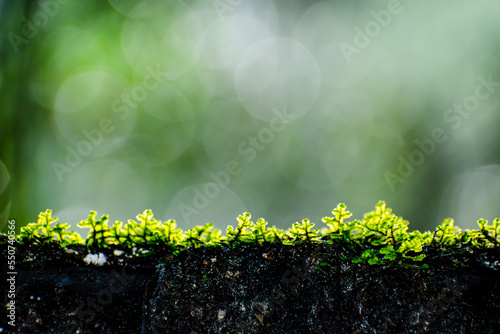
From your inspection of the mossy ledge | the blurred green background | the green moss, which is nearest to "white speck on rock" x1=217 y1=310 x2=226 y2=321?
the mossy ledge

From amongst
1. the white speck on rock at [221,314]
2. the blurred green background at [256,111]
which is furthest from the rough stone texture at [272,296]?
the blurred green background at [256,111]

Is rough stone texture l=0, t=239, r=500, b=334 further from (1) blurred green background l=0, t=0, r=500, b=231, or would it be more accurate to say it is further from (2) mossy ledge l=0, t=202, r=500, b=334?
(1) blurred green background l=0, t=0, r=500, b=231

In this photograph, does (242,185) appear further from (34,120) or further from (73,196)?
(34,120)

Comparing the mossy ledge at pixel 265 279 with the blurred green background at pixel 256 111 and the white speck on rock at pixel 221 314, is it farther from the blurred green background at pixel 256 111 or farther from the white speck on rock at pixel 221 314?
the blurred green background at pixel 256 111

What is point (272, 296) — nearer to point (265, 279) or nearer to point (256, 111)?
point (265, 279)

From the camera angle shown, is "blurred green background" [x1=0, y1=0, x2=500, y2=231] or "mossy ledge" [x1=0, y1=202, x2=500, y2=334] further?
"blurred green background" [x1=0, y1=0, x2=500, y2=231]

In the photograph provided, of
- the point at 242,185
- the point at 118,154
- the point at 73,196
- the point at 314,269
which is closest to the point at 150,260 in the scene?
the point at 314,269
